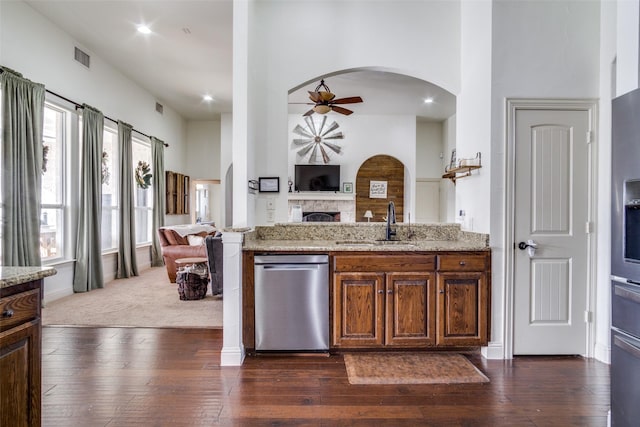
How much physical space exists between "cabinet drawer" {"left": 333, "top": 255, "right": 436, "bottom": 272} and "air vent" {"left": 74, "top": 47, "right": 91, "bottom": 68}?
496 centimetres

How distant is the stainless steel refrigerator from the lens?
1.59 metres

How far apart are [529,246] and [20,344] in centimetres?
328

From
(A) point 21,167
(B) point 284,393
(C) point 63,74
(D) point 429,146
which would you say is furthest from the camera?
(D) point 429,146

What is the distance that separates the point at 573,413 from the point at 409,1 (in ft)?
11.9

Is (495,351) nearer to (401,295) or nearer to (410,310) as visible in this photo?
(410,310)

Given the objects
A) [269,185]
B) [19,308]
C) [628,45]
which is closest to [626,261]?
[628,45]

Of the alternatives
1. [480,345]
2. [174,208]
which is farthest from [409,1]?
[174,208]

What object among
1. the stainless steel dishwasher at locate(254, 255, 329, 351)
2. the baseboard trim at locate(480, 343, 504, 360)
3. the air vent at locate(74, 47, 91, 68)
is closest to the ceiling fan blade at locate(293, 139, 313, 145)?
the air vent at locate(74, 47, 91, 68)

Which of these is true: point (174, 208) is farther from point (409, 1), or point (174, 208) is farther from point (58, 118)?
point (409, 1)

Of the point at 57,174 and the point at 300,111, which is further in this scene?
the point at 300,111

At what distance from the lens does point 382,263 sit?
2.77 meters

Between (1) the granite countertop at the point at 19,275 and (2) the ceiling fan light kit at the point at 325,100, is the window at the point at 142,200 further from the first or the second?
(1) the granite countertop at the point at 19,275

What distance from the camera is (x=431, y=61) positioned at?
3350 mm

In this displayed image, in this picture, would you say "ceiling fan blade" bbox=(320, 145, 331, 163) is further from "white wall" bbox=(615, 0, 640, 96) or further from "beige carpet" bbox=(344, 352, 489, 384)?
"white wall" bbox=(615, 0, 640, 96)
